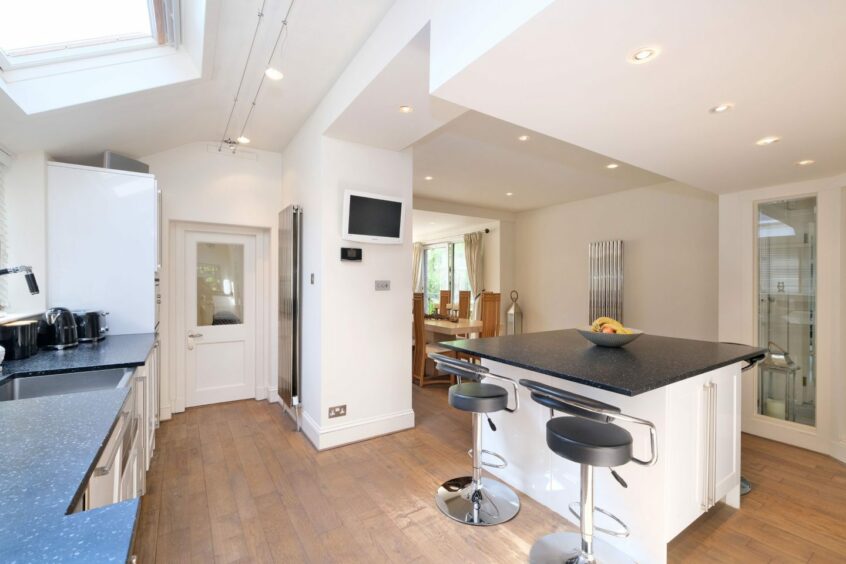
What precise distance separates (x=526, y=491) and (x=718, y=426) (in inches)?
45.3

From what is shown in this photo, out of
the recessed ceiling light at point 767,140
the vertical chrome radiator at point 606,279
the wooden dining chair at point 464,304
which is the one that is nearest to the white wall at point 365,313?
the recessed ceiling light at point 767,140

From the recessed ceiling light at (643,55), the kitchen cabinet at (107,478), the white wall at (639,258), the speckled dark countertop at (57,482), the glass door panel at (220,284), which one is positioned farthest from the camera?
the white wall at (639,258)

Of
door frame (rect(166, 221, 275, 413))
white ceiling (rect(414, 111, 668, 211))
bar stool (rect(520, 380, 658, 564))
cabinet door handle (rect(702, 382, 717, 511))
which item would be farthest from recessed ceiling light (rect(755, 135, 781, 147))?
door frame (rect(166, 221, 275, 413))

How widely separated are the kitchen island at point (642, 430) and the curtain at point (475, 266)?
4936mm

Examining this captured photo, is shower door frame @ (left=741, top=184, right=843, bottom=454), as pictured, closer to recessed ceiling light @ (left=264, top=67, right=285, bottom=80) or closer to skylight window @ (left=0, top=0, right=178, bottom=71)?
recessed ceiling light @ (left=264, top=67, right=285, bottom=80)

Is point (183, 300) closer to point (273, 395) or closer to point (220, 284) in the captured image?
point (220, 284)

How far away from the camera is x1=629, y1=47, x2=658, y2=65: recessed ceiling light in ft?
4.55

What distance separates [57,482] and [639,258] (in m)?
6.10

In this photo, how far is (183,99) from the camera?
8.91 ft

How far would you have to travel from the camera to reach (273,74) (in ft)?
8.41

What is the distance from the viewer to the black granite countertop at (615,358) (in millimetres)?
1659

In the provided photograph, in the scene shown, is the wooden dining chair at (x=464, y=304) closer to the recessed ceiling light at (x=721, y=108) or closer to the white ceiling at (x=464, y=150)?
the white ceiling at (x=464, y=150)

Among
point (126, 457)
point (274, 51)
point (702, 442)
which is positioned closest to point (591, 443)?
point (702, 442)

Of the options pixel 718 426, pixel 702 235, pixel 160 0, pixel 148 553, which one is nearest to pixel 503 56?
pixel 160 0
